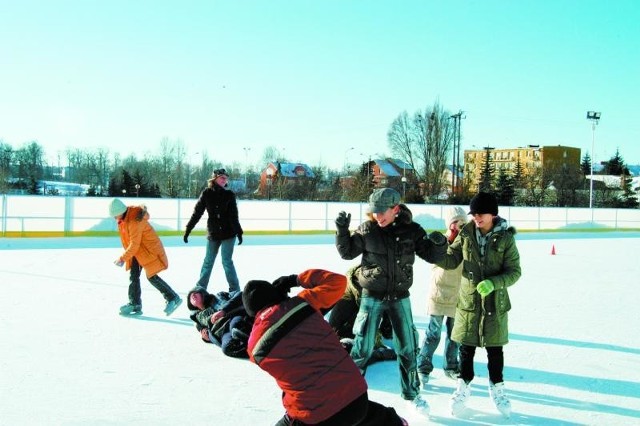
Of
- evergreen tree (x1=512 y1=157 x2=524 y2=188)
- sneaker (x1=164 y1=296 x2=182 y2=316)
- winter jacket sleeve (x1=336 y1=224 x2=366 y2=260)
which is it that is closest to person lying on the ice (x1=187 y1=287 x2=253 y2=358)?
sneaker (x1=164 y1=296 x2=182 y2=316)

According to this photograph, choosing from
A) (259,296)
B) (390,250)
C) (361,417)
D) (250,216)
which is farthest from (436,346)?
(250,216)

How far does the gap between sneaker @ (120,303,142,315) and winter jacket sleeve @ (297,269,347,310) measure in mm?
3701

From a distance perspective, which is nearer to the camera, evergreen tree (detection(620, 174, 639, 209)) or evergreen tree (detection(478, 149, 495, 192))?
evergreen tree (detection(620, 174, 639, 209))

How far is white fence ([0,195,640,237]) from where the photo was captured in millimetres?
15070

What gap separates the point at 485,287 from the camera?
116 inches

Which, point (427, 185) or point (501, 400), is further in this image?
point (427, 185)

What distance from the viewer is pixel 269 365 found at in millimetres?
2010

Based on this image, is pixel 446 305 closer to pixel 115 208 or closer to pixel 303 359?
pixel 303 359

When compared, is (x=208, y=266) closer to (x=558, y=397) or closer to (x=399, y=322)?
(x=399, y=322)

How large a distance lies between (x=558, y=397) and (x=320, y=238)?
1326 cm

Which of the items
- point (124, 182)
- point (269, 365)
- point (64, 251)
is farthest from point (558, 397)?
point (124, 182)

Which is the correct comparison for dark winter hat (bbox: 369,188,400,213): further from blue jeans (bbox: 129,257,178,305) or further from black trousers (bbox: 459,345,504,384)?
blue jeans (bbox: 129,257,178,305)

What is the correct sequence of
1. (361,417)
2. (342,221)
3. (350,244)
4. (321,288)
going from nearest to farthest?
(361,417), (321,288), (342,221), (350,244)

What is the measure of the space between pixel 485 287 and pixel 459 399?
0.71 m
